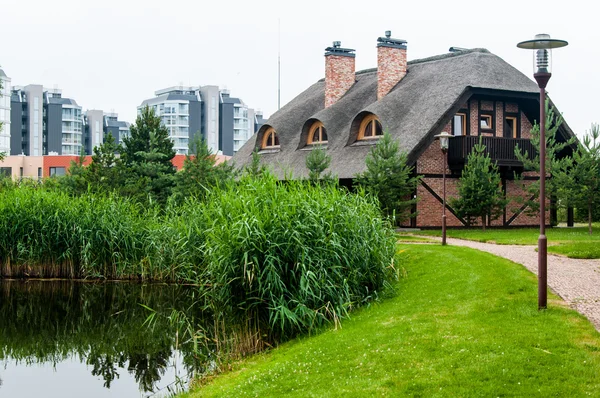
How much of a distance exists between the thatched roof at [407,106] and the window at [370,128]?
0.93 ft

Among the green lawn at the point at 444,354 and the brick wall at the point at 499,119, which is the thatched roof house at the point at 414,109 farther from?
the green lawn at the point at 444,354

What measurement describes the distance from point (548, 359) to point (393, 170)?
46.1 feet

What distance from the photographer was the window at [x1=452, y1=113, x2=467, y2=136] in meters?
24.2

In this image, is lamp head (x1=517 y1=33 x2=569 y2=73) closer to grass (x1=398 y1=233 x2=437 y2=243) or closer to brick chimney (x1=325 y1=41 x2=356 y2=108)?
grass (x1=398 y1=233 x2=437 y2=243)

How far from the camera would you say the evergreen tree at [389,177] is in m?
20.7

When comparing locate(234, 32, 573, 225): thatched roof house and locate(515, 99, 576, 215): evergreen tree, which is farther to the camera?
locate(234, 32, 573, 225): thatched roof house

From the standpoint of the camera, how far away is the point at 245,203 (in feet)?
36.6

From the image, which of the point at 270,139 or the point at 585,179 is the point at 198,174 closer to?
the point at 270,139

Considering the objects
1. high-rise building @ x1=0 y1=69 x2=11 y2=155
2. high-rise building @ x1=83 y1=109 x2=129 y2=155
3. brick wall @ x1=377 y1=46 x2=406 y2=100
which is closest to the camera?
brick wall @ x1=377 y1=46 x2=406 y2=100

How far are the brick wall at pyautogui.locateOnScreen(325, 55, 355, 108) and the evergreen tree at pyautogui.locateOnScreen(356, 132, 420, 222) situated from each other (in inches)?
321

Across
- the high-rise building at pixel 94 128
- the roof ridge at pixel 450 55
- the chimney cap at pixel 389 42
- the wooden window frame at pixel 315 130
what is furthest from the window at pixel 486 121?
the high-rise building at pixel 94 128

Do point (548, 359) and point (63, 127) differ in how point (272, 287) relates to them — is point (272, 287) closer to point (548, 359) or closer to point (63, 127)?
point (548, 359)

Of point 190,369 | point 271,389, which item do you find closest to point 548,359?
point 271,389

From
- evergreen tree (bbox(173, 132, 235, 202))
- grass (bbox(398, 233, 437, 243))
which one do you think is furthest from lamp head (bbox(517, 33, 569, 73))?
evergreen tree (bbox(173, 132, 235, 202))
